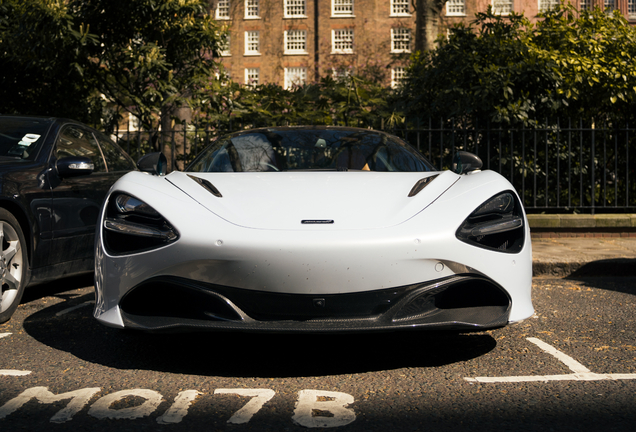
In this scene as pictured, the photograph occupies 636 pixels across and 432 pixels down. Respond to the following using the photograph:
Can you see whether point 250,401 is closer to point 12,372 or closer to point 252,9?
point 12,372

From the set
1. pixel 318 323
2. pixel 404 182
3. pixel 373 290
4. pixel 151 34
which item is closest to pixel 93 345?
pixel 318 323

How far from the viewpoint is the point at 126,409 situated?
257 centimetres

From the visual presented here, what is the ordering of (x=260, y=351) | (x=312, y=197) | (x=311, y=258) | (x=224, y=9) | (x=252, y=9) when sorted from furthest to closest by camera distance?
(x=252, y=9)
(x=224, y=9)
(x=260, y=351)
(x=312, y=197)
(x=311, y=258)

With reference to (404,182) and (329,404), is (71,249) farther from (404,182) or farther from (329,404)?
(329,404)

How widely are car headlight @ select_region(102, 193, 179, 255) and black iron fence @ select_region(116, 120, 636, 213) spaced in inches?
233

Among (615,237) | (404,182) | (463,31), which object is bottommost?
(615,237)

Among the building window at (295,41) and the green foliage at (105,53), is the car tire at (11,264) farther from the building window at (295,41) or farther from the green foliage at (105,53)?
the building window at (295,41)

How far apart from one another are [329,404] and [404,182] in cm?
143

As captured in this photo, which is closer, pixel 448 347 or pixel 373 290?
pixel 373 290

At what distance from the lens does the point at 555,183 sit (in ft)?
31.6

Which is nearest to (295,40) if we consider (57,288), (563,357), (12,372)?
(57,288)

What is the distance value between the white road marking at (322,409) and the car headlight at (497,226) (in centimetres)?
94

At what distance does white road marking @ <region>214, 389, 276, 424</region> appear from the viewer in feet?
8.13

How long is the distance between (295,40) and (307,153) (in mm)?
38679
